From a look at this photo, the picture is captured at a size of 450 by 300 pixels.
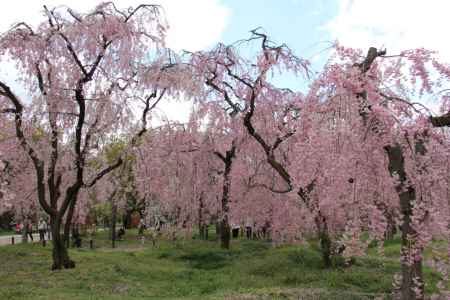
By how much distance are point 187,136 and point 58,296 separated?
394 inches

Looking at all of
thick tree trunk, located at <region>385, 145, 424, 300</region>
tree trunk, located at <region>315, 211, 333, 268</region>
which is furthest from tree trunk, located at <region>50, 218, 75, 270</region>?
thick tree trunk, located at <region>385, 145, 424, 300</region>

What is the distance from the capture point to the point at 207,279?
535 inches

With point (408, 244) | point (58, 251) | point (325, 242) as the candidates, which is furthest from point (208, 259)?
point (408, 244)

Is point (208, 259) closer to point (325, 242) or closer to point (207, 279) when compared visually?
point (207, 279)

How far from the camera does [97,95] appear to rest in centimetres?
1417

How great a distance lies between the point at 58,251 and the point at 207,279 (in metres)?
4.86

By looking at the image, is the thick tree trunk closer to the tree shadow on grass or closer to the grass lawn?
the grass lawn

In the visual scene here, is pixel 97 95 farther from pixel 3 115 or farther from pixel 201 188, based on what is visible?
pixel 201 188

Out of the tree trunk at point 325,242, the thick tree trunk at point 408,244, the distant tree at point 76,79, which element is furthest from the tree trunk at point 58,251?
the thick tree trunk at point 408,244

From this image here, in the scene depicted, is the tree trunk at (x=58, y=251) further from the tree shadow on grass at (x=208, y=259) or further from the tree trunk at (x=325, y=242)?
the tree trunk at (x=325, y=242)

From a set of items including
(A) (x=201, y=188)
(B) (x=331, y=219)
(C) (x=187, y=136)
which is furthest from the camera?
(A) (x=201, y=188)

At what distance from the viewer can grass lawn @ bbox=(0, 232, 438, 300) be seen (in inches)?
415

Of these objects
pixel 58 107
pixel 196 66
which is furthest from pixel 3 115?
pixel 196 66

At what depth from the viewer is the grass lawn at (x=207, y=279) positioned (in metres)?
10.5
